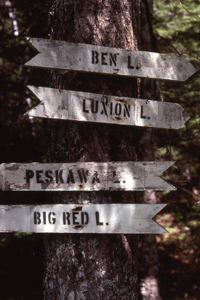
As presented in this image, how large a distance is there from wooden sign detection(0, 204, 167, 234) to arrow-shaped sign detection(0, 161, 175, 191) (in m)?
0.14

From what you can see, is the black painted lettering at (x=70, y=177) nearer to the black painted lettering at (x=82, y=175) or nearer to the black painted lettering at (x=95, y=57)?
the black painted lettering at (x=82, y=175)

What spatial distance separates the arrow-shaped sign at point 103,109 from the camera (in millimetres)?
1938

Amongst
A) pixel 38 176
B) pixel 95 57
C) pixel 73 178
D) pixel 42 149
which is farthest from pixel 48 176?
pixel 42 149

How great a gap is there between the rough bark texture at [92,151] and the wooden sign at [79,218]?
0.09 metres

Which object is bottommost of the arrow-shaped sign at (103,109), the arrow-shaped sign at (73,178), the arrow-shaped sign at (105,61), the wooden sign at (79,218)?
the wooden sign at (79,218)

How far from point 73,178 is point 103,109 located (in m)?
0.57

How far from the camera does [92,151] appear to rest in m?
2.07

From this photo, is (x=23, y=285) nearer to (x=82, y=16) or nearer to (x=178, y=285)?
(x=178, y=285)

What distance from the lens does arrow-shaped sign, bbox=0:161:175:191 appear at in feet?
6.45

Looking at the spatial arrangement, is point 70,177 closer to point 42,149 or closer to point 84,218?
point 84,218

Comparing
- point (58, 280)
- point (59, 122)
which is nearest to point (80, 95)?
point (59, 122)

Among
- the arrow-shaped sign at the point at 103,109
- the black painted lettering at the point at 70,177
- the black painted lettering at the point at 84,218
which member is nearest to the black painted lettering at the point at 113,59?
the arrow-shaped sign at the point at 103,109

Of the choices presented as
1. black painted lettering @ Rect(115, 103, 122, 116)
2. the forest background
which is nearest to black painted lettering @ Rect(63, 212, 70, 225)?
black painted lettering @ Rect(115, 103, 122, 116)

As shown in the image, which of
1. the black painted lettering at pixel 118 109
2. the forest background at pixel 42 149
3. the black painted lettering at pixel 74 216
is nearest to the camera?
the black painted lettering at pixel 74 216
